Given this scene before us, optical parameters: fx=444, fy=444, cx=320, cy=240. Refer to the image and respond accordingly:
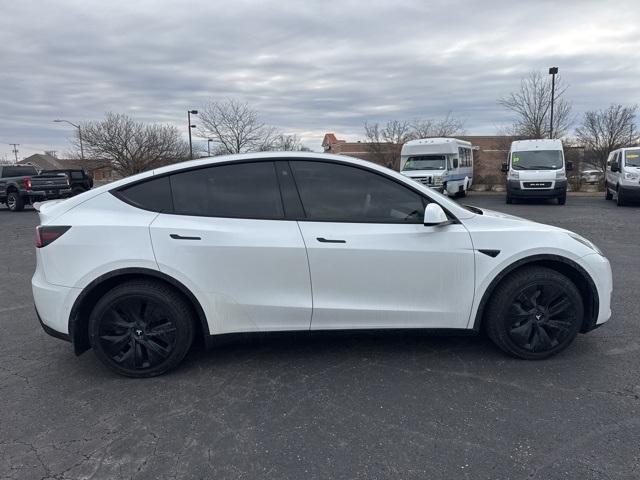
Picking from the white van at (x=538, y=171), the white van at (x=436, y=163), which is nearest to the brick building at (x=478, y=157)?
the white van at (x=436, y=163)

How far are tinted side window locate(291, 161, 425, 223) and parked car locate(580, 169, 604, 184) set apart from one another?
78.8 ft

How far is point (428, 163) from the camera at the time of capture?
62.1 feet

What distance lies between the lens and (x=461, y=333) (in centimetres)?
342

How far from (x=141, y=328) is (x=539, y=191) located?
638 inches

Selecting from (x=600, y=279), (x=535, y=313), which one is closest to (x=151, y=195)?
(x=535, y=313)

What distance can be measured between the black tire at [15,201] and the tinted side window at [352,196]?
1923cm

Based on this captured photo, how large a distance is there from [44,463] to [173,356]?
41.3 inches

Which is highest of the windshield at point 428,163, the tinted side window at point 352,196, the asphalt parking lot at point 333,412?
the windshield at point 428,163

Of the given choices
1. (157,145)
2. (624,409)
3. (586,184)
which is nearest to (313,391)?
(624,409)

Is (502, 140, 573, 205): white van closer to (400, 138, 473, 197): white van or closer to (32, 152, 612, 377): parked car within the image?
(400, 138, 473, 197): white van

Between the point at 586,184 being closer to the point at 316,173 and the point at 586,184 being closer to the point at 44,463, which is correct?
the point at 316,173

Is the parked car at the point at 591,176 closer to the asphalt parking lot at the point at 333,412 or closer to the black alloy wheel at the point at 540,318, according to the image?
the asphalt parking lot at the point at 333,412

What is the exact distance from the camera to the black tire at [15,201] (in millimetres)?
18306

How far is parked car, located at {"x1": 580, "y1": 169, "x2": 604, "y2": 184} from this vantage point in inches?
923
